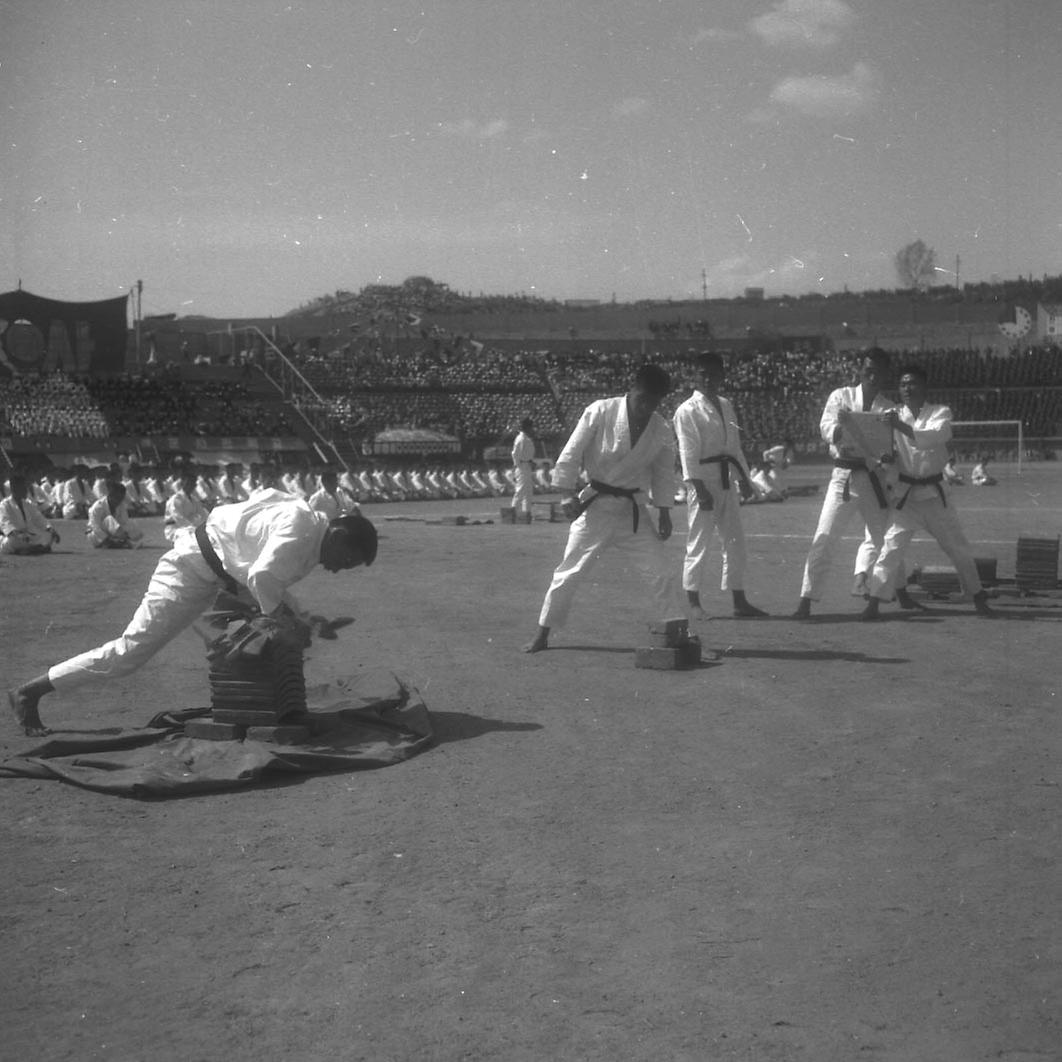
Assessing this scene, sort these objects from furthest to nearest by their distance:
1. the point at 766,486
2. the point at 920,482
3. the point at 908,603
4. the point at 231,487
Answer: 1. the point at 766,486
2. the point at 231,487
3. the point at 908,603
4. the point at 920,482

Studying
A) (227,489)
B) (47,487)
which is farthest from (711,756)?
(47,487)

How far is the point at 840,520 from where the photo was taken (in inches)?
396

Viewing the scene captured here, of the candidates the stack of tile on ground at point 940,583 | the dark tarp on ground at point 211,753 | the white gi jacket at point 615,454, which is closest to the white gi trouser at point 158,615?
the dark tarp on ground at point 211,753

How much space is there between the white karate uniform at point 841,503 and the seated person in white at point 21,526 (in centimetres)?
1135

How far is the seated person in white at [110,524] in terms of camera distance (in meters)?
18.7

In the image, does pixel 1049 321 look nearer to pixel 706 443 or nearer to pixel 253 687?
pixel 706 443

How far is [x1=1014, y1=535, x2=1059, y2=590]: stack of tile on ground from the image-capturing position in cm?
1148

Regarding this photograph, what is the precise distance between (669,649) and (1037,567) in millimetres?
5072

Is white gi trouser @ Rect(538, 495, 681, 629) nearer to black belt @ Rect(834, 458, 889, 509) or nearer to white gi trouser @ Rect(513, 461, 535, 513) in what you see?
black belt @ Rect(834, 458, 889, 509)

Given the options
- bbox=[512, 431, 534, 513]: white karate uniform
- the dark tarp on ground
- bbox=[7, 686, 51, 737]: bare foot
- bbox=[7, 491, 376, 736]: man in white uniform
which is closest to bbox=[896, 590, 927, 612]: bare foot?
the dark tarp on ground

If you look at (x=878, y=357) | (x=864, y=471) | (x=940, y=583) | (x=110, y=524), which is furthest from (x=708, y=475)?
(x=110, y=524)

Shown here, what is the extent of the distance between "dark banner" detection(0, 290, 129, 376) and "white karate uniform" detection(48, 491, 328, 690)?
119ft

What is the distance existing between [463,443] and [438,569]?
110 feet

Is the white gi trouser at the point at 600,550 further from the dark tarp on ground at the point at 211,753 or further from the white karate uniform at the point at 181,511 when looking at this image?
the white karate uniform at the point at 181,511
